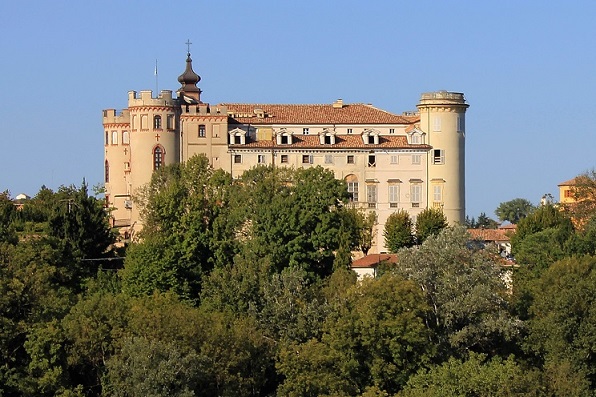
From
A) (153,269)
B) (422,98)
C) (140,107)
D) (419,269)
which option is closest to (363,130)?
(422,98)

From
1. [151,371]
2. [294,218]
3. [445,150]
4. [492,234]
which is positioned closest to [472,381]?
[151,371]

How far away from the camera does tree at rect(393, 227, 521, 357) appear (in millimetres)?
71375

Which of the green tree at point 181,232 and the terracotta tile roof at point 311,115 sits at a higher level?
the terracotta tile roof at point 311,115

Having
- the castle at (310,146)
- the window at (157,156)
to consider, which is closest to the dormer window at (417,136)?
the castle at (310,146)

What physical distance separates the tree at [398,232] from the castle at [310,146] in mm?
2271

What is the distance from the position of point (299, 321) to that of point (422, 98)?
32.4m

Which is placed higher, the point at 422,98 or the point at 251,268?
the point at 422,98

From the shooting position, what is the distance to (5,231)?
8350cm

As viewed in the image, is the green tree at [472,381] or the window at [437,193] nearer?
the green tree at [472,381]

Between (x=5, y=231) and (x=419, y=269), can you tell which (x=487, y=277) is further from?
(x=5, y=231)

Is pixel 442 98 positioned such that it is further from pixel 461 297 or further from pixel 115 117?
pixel 461 297

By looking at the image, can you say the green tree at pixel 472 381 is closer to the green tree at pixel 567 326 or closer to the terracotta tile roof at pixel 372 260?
the green tree at pixel 567 326

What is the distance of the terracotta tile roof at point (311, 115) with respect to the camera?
103062 millimetres

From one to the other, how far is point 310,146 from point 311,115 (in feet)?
9.94
